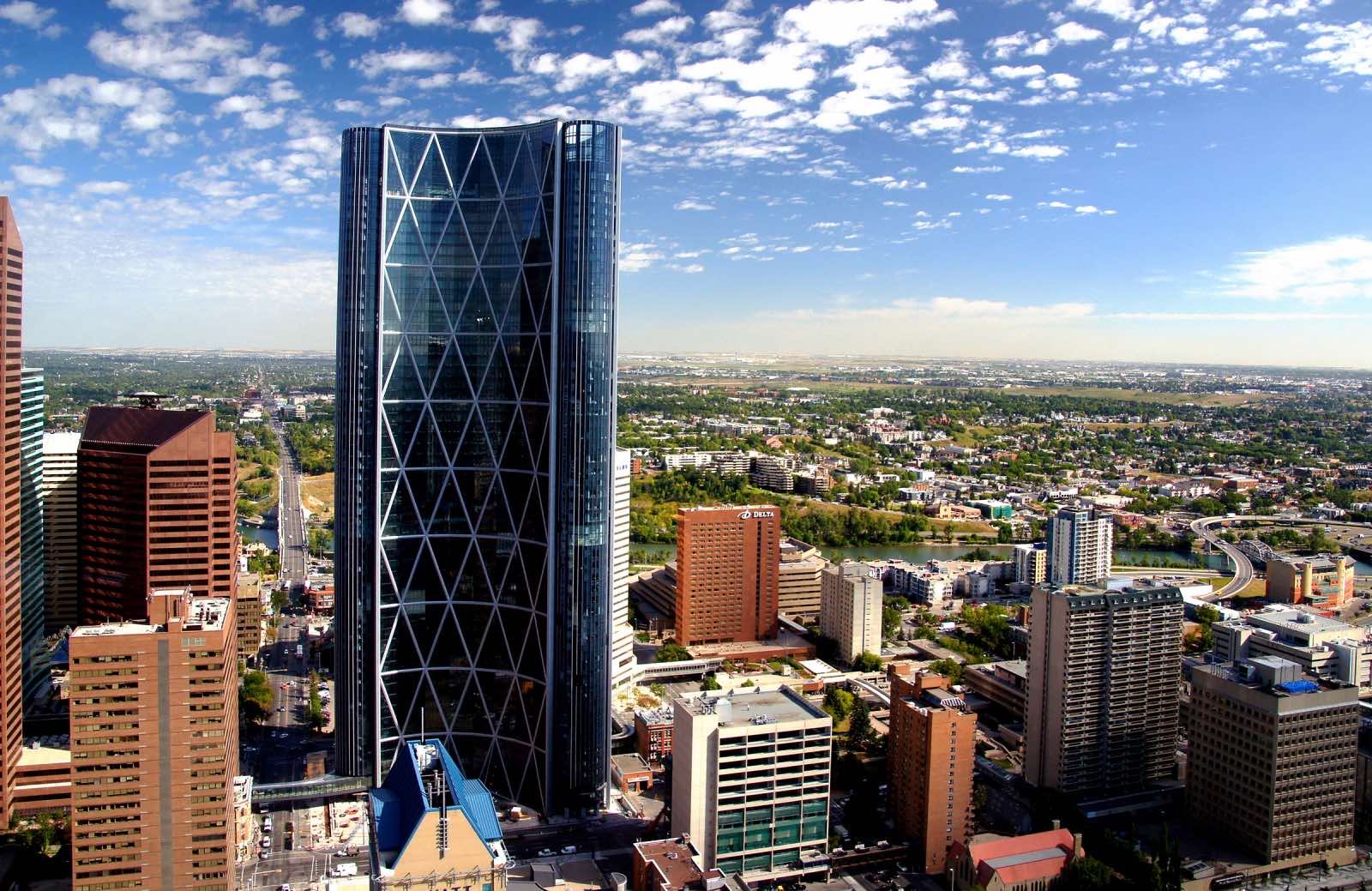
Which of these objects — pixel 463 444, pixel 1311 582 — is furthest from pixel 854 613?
pixel 1311 582

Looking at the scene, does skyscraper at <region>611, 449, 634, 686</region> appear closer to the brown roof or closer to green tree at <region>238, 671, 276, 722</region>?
green tree at <region>238, 671, 276, 722</region>

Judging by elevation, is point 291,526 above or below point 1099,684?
below

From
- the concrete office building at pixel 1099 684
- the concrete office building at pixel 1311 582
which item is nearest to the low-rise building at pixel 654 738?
the concrete office building at pixel 1099 684

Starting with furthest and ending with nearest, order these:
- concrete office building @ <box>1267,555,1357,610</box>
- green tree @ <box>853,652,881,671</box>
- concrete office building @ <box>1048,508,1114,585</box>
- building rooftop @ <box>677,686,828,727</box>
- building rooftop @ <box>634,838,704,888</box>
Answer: concrete office building @ <box>1048,508,1114,585</box>
concrete office building @ <box>1267,555,1357,610</box>
green tree @ <box>853,652,881,671</box>
building rooftop @ <box>677,686,828,727</box>
building rooftop @ <box>634,838,704,888</box>

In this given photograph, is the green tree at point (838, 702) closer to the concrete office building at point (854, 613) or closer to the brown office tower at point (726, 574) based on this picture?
the concrete office building at point (854, 613)

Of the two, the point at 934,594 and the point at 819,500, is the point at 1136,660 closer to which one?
the point at 934,594

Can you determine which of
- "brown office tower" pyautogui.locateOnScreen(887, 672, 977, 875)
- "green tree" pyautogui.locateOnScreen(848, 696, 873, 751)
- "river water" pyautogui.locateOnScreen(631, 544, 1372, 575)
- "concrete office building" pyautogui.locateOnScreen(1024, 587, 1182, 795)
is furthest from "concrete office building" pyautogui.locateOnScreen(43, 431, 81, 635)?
"concrete office building" pyautogui.locateOnScreen(1024, 587, 1182, 795)

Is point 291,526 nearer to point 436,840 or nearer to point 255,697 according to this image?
point 255,697
